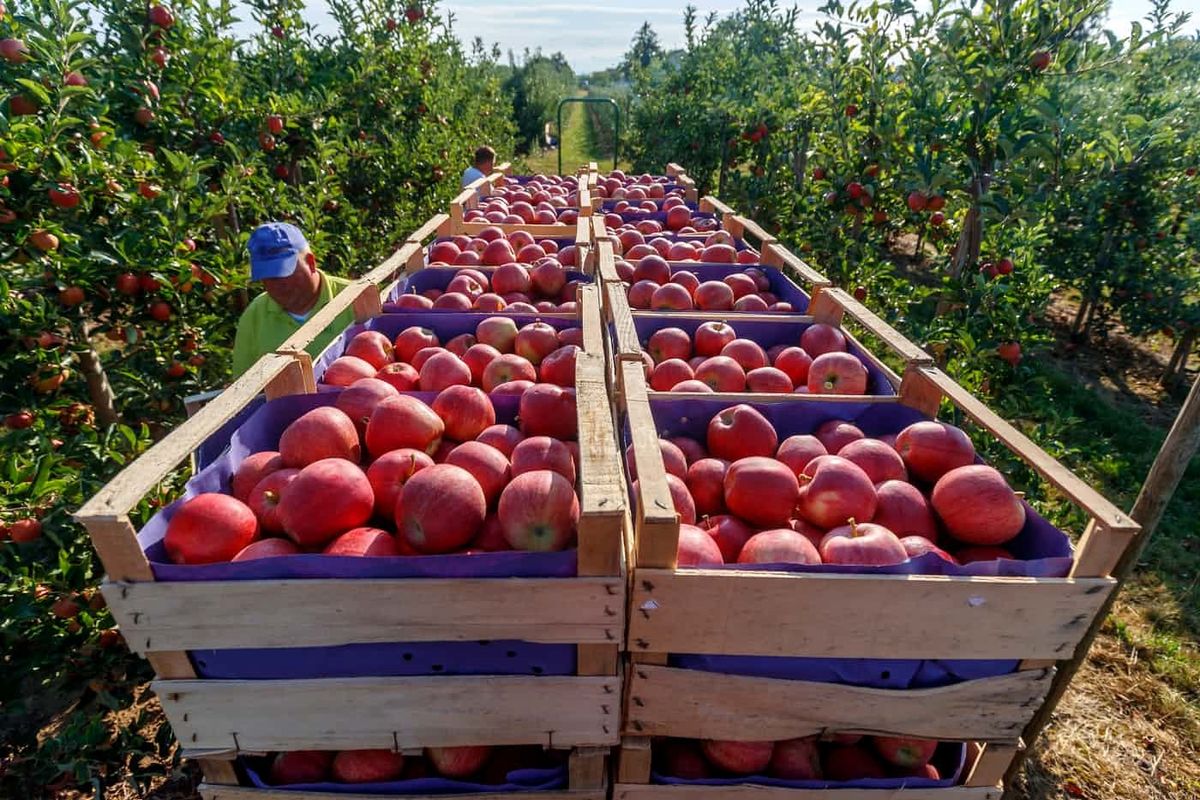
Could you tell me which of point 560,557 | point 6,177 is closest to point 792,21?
point 6,177

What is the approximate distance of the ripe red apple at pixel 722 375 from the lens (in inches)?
112

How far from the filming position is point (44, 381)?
3.14 m

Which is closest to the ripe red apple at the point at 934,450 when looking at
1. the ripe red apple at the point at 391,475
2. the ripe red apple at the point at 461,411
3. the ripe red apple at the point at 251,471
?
the ripe red apple at the point at 461,411

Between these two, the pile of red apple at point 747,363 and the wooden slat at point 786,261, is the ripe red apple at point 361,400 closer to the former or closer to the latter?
the pile of red apple at point 747,363

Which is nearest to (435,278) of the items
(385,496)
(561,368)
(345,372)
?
(345,372)

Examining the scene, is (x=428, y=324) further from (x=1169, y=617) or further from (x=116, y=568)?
(x=1169, y=617)

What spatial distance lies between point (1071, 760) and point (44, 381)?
521 centimetres

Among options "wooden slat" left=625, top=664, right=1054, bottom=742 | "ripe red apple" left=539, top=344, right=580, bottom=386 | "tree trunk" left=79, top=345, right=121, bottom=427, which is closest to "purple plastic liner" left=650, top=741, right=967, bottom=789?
"wooden slat" left=625, top=664, right=1054, bottom=742

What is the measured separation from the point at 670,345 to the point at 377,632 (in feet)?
6.65

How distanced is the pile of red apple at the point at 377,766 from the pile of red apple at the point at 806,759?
0.50 meters

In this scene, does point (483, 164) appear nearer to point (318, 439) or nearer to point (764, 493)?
point (318, 439)

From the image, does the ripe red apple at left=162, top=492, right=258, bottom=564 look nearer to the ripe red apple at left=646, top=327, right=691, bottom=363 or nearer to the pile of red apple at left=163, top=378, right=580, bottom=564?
the pile of red apple at left=163, top=378, right=580, bottom=564

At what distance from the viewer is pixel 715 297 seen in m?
3.77

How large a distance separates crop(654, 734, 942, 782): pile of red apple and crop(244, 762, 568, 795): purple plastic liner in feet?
1.12
